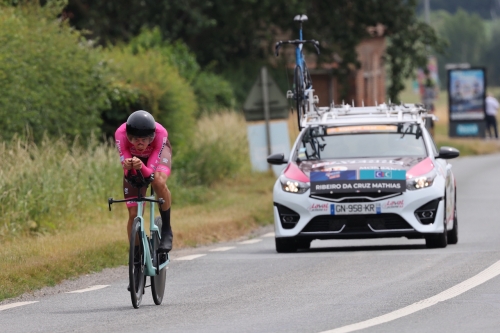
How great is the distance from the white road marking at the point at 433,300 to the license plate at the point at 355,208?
234 centimetres

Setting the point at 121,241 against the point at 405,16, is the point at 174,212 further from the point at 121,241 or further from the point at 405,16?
the point at 405,16

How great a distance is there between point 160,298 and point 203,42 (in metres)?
32.3

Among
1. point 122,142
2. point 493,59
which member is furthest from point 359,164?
point 493,59

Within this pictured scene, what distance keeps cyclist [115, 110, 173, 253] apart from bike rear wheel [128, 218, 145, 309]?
0.20 m

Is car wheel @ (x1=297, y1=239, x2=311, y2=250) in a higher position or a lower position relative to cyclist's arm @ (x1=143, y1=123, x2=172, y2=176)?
lower

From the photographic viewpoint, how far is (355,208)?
15.5 meters

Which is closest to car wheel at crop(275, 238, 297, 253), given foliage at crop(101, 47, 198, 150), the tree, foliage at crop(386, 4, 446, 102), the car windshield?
the car windshield

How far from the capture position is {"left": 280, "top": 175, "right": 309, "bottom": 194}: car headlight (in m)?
15.7

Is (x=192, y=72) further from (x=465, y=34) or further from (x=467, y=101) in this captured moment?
(x=465, y=34)

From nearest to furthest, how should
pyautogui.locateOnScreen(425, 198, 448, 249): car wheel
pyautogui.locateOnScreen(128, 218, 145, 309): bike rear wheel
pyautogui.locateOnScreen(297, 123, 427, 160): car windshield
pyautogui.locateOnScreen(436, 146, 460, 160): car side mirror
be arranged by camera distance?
pyautogui.locateOnScreen(128, 218, 145, 309): bike rear wheel, pyautogui.locateOnScreen(425, 198, 448, 249): car wheel, pyautogui.locateOnScreen(436, 146, 460, 160): car side mirror, pyautogui.locateOnScreen(297, 123, 427, 160): car windshield

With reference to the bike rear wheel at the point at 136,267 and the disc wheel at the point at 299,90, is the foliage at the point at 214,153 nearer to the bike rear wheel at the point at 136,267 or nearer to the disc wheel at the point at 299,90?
the disc wheel at the point at 299,90

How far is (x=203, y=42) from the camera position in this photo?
4325cm

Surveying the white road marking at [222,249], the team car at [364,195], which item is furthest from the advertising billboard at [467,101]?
the team car at [364,195]

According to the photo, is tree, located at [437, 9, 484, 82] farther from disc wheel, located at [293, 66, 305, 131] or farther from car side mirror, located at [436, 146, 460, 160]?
car side mirror, located at [436, 146, 460, 160]
